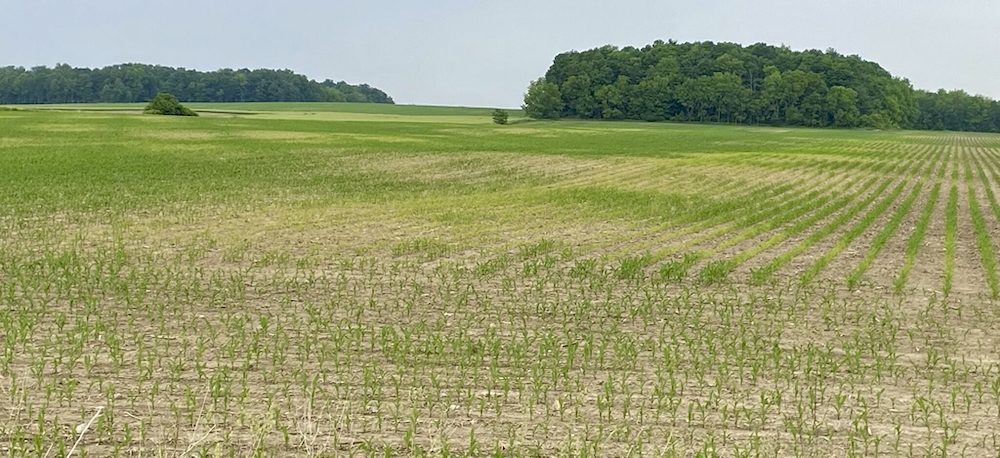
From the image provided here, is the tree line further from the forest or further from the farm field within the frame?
the farm field

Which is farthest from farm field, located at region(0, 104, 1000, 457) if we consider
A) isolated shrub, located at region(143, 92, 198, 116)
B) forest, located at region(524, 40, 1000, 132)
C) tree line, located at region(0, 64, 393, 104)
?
tree line, located at region(0, 64, 393, 104)

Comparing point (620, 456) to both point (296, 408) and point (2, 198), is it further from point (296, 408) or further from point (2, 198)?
point (2, 198)

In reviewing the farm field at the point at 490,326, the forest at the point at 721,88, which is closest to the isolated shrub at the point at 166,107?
the forest at the point at 721,88

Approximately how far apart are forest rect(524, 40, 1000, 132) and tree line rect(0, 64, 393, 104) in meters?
62.4

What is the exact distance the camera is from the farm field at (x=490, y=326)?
665cm

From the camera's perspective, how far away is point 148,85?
164 meters

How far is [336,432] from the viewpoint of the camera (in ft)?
21.4

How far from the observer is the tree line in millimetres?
155750

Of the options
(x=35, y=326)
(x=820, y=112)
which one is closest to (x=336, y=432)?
(x=35, y=326)

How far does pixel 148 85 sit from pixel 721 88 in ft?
340

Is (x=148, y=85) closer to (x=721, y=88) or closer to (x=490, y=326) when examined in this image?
(x=721, y=88)

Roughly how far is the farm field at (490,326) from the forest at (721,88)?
384ft

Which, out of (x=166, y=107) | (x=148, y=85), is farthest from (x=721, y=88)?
(x=148, y=85)

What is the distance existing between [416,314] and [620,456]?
476cm
